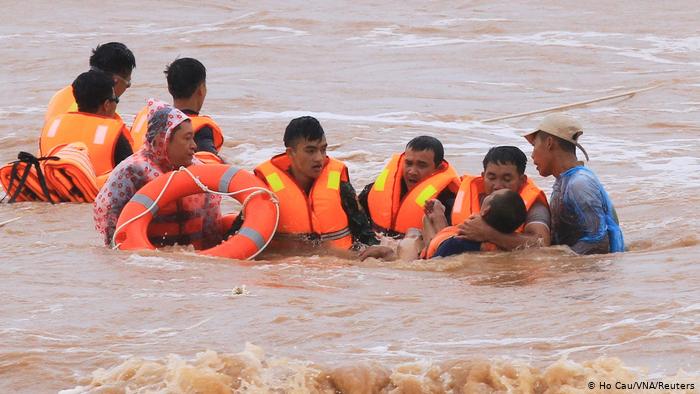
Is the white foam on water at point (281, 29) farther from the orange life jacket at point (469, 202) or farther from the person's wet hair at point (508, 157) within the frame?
the person's wet hair at point (508, 157)

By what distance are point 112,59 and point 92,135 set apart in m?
0.94

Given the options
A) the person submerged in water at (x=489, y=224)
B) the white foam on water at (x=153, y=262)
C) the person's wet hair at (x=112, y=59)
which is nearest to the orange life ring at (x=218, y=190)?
the white foam on water at (x=153, y=262)

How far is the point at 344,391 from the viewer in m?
5.32

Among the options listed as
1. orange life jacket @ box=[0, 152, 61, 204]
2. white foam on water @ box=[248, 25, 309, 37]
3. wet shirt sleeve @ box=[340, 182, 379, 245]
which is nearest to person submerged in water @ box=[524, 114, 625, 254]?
wet shirt sleeve @ box=[340, 182, 379, 245]

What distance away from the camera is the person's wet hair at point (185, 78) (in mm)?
9547

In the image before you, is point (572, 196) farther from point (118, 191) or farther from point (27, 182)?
point (27, 182)

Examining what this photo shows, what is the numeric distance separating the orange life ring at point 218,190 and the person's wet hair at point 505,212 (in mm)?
1424

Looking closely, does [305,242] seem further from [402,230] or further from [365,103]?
[365,103]

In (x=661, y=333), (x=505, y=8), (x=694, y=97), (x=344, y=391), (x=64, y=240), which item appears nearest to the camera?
(x=344, y=391)

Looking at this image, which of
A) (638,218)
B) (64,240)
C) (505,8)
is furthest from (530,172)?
(505,8)

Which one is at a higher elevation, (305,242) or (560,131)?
(560,131)

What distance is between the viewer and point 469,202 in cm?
787

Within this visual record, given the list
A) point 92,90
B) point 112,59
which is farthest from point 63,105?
point 92,90

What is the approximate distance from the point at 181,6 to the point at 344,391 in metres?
21.4
